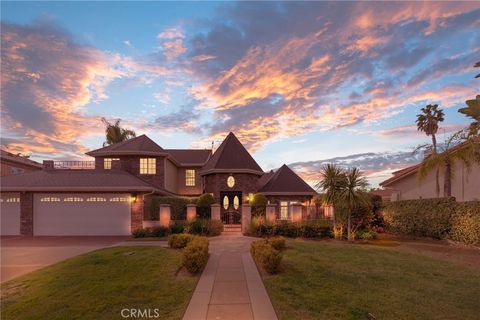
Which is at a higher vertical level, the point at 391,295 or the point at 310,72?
the point at 310,72

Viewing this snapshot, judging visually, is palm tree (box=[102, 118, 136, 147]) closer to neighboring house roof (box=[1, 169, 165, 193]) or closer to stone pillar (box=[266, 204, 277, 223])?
neighboring house roof (box=[1, 169, 165, 193])

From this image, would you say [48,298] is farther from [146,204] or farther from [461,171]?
[461,171]

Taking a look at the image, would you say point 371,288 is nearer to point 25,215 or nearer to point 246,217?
point 246,217

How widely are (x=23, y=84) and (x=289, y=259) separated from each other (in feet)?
61.2

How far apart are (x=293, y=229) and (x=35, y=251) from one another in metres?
13.9

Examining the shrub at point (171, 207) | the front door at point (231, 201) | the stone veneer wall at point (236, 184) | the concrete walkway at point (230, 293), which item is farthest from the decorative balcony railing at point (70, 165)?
the concrete walkway at point (230, 293)

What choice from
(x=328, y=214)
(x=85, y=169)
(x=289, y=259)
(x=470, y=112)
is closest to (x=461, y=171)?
(x=328, y=214)

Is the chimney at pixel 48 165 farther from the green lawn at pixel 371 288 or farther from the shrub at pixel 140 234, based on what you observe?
the green lawn at pixel 371 288

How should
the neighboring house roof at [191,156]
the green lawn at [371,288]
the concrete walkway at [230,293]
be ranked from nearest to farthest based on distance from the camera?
the concrete walkway at [230,293]
the green lawn at [371,288]
the neighboring house roof at [191,156]

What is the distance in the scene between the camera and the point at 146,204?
23578mm

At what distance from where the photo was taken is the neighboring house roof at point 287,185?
95.2 ft

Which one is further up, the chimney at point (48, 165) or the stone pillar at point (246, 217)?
the chimney at point (48, 165)

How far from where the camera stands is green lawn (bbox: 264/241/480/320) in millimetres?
7488

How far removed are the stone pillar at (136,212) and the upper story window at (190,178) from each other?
11.2 metres
